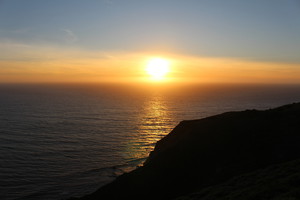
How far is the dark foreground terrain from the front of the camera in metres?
23.7

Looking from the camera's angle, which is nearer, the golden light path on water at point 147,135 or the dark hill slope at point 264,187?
the dark hill slope at point 264,187

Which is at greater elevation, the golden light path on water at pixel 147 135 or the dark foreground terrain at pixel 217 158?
the dark foreground terrain at pixel 217 158

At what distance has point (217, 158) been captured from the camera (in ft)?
90.4

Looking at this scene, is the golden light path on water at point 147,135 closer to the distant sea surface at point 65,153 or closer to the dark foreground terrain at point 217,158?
the distant sea surface at point 65,153

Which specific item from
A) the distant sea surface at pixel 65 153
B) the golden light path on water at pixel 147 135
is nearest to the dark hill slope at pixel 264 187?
the distant sea surface at pixel 65 153

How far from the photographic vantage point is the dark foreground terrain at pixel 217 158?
77.8 feet

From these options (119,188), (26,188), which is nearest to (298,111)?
(119,188)

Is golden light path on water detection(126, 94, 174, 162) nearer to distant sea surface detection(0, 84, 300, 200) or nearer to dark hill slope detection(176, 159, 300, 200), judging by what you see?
distant sea surface detection(0, 84, 300, 200)

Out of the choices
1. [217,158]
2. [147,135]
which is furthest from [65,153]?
[217,158]

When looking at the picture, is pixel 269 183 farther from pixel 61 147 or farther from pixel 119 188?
pixel 61 147

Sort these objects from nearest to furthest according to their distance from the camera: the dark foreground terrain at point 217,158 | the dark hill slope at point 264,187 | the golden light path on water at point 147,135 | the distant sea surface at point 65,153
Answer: the dark hill slope at point 264,187 → the dark foreground terrain at point 217,158 → the distant sea surface at point 65,153 → the golden light path on water at point 147,135

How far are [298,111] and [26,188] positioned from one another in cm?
4321

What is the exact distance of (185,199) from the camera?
18.5 metres

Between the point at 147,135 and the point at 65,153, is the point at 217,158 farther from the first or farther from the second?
the point at 147,135
